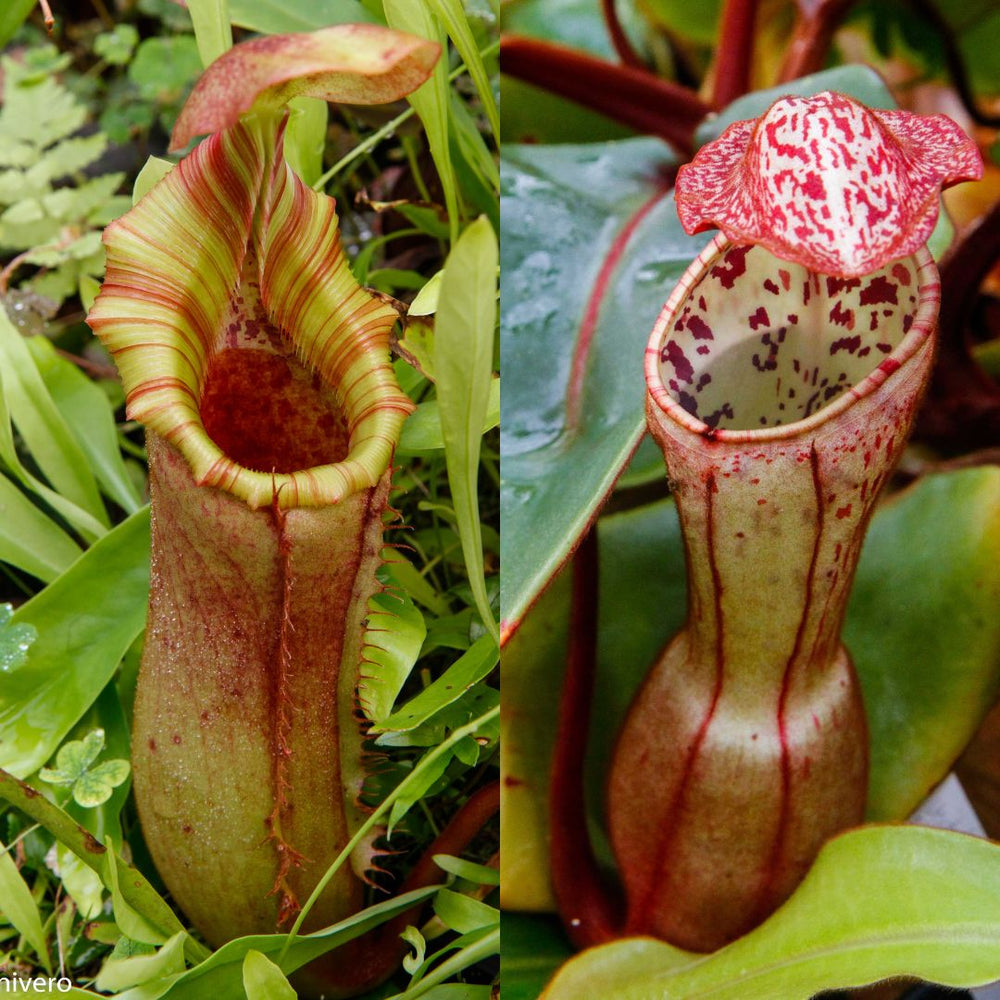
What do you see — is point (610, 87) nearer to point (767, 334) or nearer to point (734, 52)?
point (734, 52)

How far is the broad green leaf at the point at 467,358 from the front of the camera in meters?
0.39

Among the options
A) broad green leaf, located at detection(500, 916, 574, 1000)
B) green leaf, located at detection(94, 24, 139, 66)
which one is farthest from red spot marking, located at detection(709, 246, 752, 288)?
green leaf, located at detection(94, 24, 139, 66)

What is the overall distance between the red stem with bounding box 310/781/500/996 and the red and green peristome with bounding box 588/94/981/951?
89 mm

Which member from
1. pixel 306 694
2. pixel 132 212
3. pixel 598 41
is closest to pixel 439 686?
pixel 306 694

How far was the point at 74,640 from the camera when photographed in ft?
2.26

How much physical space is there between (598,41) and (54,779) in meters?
0.99

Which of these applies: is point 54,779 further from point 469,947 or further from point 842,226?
point 842,226

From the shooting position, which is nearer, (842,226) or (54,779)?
(842,226)

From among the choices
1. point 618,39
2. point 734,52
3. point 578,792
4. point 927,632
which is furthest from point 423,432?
point 618,39

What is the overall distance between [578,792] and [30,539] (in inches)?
17.7

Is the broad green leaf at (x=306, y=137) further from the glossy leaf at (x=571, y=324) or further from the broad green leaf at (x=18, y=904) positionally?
the broad green leaf at (x=18, y=904)

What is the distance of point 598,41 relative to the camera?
1179 mm

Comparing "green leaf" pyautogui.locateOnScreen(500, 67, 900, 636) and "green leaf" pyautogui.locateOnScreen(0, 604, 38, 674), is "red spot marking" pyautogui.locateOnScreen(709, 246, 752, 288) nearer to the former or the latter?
"green leaf" pyautogui.locateOnScreen(500, 67, 900, 636)

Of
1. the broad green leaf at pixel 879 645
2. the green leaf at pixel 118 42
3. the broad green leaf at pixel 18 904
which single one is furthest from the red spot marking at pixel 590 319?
the green leaf at pixel 118 42
